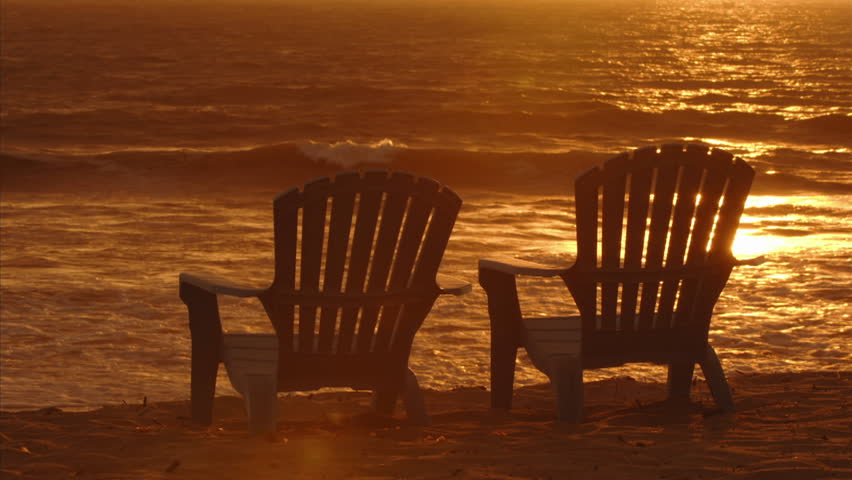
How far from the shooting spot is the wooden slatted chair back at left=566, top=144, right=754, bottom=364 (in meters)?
4.16

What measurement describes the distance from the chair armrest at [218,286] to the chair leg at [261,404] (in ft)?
0.98

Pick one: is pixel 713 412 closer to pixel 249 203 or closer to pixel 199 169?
pixel 249 203

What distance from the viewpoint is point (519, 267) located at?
13.8ft

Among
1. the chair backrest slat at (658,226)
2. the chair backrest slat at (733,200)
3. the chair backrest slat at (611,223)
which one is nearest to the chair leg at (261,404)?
the chair backrest slat at (611,223)

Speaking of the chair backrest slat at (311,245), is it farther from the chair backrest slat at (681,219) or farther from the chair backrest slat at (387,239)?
the chair backrest slat at (681,219)

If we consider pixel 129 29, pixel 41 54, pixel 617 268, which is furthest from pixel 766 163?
pixel 129 29

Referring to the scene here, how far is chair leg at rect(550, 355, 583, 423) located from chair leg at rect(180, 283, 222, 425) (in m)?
1.23

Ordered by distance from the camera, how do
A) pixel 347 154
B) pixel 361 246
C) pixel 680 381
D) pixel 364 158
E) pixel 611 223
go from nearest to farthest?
pixel 361 246, pixel 611 223, pixel 680 381, pixel 364 158, pixel 347 154

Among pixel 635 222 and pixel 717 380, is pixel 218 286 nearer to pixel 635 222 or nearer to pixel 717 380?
pixel 635 222

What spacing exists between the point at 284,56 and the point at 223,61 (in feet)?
9.42

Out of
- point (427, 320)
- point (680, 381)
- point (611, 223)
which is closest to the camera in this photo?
point (611, 223)

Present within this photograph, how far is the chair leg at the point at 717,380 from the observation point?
4.49 metres

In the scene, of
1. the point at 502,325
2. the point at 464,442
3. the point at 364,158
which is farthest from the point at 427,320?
the point at 364,158

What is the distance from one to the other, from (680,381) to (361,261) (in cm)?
145
